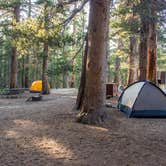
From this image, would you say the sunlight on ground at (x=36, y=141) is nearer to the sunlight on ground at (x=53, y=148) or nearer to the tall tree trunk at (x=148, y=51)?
the sunlight on ground at (x=53, y=148)

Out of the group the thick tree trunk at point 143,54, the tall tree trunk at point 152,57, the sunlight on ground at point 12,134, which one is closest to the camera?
the sunlight on ground at point 12,134

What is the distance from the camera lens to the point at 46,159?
5.69m

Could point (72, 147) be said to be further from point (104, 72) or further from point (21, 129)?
point (104, 72)

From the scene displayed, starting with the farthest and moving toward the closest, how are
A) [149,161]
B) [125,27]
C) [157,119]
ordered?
[125,27] → [157,119] → [149,161]

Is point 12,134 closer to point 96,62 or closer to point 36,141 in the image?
point 36,141

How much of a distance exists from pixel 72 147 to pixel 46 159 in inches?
31.9

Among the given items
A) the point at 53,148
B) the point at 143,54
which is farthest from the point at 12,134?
the point at 143,54

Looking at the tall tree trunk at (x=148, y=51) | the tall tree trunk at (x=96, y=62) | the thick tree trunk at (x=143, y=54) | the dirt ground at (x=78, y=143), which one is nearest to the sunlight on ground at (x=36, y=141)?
the dirt ground at (x=78, y=143)

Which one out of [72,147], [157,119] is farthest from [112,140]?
[157,119]

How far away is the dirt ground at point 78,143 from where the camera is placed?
5637 mm

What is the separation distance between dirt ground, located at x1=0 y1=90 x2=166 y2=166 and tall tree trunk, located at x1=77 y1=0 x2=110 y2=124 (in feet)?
1.41

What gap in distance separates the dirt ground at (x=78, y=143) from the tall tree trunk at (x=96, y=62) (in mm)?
431

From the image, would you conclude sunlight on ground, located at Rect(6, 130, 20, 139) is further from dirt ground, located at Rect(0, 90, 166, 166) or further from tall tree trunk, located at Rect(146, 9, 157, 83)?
tall tree trunk, located at Rect(146, 9, 157, 83)

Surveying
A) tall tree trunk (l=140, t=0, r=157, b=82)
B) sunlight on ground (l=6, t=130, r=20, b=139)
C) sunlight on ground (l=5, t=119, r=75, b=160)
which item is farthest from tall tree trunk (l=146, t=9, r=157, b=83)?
sunlight on ground (l=6, t=130, r=20, b=139)
